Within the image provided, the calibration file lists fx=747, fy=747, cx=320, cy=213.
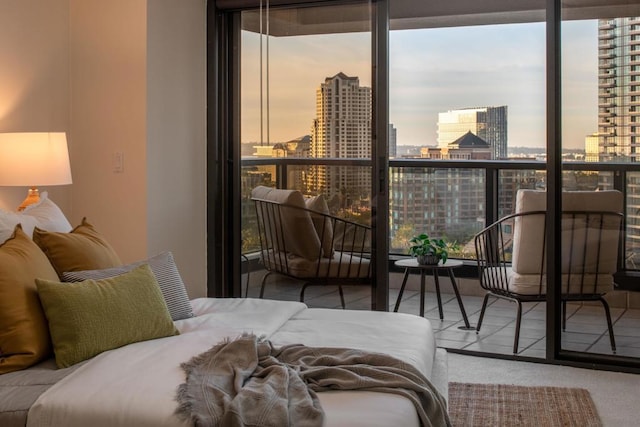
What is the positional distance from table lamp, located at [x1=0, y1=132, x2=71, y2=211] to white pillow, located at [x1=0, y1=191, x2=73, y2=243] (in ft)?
1.54

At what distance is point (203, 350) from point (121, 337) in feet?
1.01

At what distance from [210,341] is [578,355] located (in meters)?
2.52

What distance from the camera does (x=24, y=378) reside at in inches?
96.2

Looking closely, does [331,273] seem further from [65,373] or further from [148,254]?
[65,373]

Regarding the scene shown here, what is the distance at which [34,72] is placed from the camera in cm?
435

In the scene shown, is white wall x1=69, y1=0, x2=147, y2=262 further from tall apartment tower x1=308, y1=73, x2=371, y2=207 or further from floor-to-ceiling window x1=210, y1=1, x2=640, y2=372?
tall apartment tower x1=308, y1=73, x2=371, y2=207

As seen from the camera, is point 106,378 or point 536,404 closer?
point 106,378

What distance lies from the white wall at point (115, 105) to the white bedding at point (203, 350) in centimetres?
132

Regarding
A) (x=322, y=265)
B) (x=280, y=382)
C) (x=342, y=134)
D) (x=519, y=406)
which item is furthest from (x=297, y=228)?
(x=280, y=382)

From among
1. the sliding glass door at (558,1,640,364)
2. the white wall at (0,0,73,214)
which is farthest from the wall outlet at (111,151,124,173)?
the sliding glass door at (558,1,640,364)

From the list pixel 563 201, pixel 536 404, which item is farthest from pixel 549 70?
pixel 536 404

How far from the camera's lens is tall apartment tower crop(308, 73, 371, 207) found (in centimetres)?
479

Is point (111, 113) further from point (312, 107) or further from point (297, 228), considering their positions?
point (297, 228)

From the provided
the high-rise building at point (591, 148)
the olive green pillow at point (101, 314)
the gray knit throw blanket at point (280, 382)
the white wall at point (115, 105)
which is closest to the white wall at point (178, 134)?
the white wall at point (115, 105)
